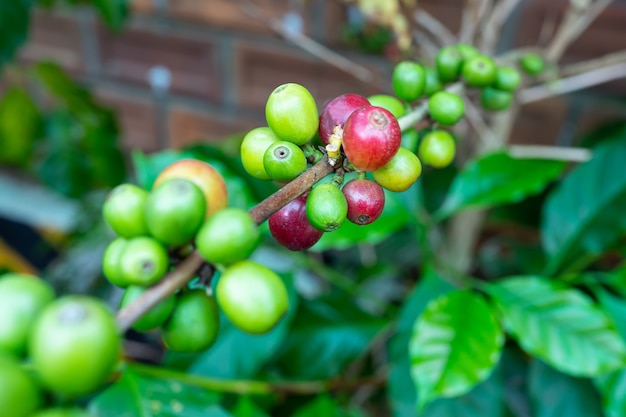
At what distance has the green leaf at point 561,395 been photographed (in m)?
0.66

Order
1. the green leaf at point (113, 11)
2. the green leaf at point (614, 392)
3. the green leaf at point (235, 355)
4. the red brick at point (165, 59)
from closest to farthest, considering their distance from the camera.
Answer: the green leaf at point (614, 392) < the green leaf at point (235, 355) < the green leaf at point (113, 11) < the red brick at point (165, 59)

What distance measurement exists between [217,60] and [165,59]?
0.50 ft

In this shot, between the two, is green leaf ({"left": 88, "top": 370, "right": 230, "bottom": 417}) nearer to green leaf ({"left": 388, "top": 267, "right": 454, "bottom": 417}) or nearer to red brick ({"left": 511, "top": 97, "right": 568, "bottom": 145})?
green leaf ({"left": 388, "top": 267, "right": 454, "bottom": 417})

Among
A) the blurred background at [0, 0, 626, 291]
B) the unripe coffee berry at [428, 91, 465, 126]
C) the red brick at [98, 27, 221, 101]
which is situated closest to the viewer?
the unripe coffee berry at [428, 91, 465, 126]

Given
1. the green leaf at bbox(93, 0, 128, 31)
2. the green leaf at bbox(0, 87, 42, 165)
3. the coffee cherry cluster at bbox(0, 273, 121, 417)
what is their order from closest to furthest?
1. the coffee cherry cluster at bbox(0, 273, 121, 417)
2. the green leaf at bbox(93, 0, 128, 31)
3. the green leaf at bbox(0, 87, 42, 165)

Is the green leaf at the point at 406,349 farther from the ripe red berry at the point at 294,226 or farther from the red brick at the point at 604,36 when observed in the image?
the red brick at the point at 604,36

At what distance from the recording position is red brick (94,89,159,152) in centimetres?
146

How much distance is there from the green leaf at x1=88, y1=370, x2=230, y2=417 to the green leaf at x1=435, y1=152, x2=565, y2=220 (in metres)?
0.38

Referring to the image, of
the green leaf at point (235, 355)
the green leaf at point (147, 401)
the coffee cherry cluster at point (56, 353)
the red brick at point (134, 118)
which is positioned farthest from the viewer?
the red brick at point (134, 118)

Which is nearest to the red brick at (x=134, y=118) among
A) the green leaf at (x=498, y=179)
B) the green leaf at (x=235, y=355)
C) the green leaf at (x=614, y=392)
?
the green leaf at (x=235, y=355)

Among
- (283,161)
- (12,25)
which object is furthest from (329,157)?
(12,25)

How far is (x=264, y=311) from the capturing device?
0.23 meters

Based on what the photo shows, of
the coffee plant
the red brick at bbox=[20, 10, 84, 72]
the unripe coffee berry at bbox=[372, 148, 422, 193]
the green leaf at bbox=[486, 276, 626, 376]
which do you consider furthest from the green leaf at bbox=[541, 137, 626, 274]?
the red brick at bbox=[20, 10, 84, 72]

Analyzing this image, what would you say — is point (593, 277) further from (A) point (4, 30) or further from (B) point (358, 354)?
(A) point (4, 30)
